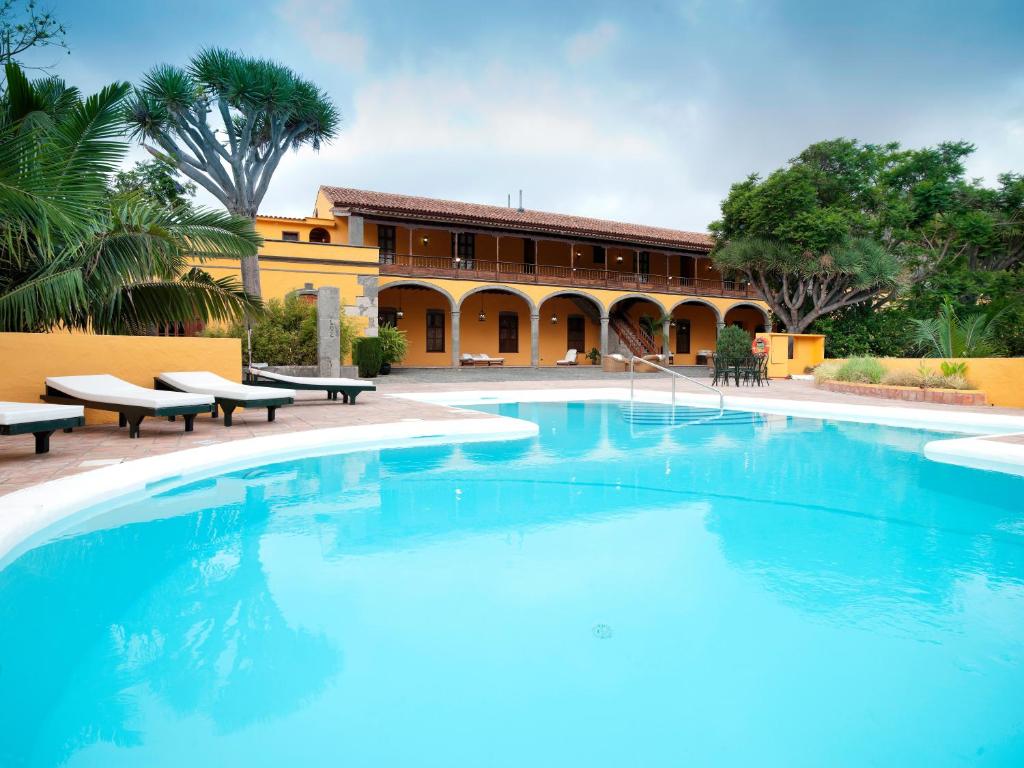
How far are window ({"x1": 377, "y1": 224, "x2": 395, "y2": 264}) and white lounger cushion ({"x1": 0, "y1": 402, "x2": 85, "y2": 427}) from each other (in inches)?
691

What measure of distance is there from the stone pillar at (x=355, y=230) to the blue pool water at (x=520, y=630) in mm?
16592

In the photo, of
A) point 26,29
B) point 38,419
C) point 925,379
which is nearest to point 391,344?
point 26,29

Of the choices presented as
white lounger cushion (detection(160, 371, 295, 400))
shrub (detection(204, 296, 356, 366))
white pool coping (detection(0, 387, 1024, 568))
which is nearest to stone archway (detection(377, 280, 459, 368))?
shrub (detection(204, 296, 356, 366))

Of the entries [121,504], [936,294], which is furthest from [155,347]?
[936,294]

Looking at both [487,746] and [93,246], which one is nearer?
[487,746]

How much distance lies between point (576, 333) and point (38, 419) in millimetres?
22983

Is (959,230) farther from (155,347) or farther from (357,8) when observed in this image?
(155,347)

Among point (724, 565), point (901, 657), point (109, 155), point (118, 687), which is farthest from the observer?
point (109, 155)

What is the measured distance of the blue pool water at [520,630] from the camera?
1947mm

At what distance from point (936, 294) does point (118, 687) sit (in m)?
26.1

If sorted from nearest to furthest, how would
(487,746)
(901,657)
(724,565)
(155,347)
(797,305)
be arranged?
(487,746) → (901,657) → (724,565) → (155,347) → (797,305)

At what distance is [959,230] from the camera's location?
2195cm

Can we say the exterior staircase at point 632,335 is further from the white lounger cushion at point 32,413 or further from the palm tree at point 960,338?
the white lounger cushion at point 32,413

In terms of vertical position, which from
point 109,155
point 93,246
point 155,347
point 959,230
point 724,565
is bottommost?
point 724,565
